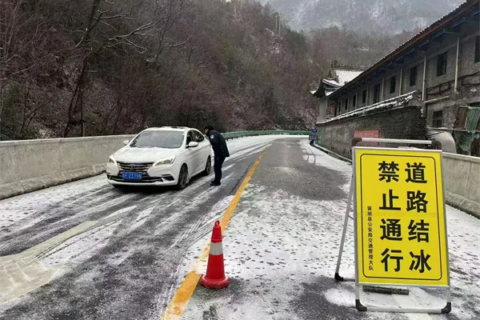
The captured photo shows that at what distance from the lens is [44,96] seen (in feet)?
65.7

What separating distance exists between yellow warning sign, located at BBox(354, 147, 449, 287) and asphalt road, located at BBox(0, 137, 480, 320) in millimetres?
356

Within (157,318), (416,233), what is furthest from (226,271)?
(416,233)

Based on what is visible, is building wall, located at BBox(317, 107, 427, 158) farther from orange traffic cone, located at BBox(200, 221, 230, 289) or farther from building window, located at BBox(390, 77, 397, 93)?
orange traffic cone, located at BBox(200, 221, 230, 289)

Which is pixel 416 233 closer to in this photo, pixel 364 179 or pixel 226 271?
pixel 364 179

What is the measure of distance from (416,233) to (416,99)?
1063cm

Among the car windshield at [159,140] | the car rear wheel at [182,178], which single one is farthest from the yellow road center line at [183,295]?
the car windshield at [159,140]

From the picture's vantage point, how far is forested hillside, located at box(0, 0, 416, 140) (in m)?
17.0

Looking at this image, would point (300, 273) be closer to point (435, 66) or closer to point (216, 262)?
point (216, 262)

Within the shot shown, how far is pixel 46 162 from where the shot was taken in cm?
924

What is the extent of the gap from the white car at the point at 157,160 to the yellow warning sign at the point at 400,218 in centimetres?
558

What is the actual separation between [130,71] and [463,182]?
839 inches

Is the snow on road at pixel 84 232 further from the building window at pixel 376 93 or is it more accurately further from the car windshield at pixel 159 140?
the building window at pixel 376 93

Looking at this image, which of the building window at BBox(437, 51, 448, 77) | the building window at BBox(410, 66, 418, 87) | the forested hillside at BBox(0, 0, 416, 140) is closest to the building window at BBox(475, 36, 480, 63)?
the building window at BBox(437, 51, 448, 77)

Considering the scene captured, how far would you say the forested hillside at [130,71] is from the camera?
55.9 feet
